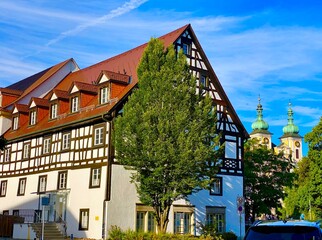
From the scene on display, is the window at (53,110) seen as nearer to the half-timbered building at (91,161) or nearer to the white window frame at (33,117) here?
the half-timbered building at (91,161)

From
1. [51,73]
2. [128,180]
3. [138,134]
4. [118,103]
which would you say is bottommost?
[128,180]

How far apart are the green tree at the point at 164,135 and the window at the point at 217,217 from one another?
7.02 m

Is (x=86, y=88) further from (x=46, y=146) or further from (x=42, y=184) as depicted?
(x=42, y=184)

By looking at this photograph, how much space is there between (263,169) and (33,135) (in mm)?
20143

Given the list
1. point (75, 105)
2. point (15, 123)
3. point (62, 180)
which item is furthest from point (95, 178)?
point (15, 123)

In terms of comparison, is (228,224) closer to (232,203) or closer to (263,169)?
(232,203)

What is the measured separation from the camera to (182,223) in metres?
33.5

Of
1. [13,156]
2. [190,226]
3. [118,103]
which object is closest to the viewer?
[118,103]

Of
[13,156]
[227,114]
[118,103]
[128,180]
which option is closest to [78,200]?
[128,180]

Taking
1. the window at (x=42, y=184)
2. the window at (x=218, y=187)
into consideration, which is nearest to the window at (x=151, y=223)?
the window at (x=218, y=187)

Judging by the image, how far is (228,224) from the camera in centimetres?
3631

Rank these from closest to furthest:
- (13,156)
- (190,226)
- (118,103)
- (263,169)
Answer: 1. (118,103)
2. (190,226)
3. (13,156)
4. (263,169)

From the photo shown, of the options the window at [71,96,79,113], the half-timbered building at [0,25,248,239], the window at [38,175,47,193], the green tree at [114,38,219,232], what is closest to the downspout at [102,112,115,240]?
the half-timbered building at [0,25,248,239]

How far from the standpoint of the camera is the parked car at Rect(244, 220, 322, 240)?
941cm
